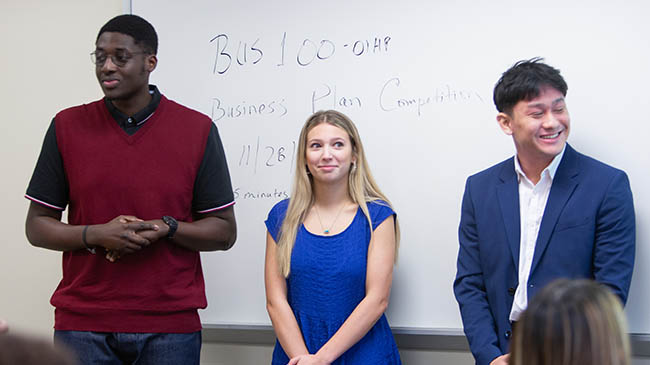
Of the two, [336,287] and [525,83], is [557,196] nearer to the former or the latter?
[525,83]

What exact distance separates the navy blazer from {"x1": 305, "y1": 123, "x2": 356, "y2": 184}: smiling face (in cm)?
45

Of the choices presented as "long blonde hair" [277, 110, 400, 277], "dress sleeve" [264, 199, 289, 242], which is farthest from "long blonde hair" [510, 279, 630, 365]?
"dress sleeve" [264, 199, 289, 242]

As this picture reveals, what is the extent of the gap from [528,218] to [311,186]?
0.75 metres

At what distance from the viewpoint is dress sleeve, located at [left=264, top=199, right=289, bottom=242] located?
257cm

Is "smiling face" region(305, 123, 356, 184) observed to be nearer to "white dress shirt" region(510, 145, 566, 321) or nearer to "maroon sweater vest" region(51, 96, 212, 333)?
"maroon sweater vest" region(51, 96, 212, 333)

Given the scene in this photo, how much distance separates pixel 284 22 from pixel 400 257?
1001 millimetres

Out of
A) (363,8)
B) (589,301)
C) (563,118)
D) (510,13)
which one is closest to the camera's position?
→ (589,301)

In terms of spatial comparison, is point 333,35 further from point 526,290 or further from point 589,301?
point 589,301

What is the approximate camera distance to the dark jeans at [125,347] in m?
2.22

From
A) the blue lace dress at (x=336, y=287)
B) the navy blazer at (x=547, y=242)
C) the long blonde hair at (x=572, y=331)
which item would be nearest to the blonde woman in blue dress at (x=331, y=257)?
the blue lace dress at (x=336, y=287)

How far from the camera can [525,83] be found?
87.3 inches

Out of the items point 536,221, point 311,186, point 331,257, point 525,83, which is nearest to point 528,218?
point 536,221

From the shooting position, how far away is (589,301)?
100 cm

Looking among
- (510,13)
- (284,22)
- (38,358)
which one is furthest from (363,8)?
(38,358)
